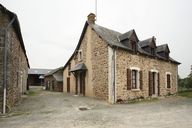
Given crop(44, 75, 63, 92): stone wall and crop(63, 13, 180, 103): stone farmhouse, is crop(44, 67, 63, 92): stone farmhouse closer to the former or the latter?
crop(44, 75, 63, 92): stone wall

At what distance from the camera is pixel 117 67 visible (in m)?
16.3

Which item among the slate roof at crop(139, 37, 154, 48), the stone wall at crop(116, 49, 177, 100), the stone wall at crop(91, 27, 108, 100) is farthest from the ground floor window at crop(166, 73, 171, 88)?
the stone wall at crop(91, 27, 108, 100)

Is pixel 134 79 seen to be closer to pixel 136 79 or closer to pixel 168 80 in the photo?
pixel 136 79

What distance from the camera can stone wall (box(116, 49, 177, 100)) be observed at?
649 inches

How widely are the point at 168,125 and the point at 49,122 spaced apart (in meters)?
4.59

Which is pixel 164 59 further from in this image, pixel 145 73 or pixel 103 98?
pixel 103 98

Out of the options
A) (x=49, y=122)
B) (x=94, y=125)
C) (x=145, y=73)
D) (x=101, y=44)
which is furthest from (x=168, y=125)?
(x=145, y=73)

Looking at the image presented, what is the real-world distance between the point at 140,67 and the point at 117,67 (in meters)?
3.26

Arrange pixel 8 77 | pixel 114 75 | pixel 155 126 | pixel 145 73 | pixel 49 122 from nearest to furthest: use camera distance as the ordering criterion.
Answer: pixel 155 126 → pixel 49 122 → pixel 8 77 → pixel 114 75 → pixel 145 73

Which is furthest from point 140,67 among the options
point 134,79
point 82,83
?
point 82,83

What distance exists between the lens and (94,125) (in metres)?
8.31

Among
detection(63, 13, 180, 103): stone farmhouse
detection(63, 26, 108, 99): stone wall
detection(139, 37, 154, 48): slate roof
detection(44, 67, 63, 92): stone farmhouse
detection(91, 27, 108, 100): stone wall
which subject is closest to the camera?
detection(63, 13, 180, 103): stone farmhouse

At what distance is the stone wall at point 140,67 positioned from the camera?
1648cm

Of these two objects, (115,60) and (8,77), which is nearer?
(8,77)
